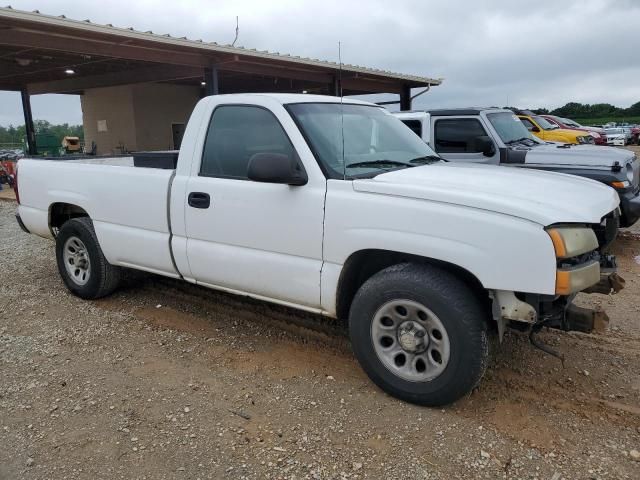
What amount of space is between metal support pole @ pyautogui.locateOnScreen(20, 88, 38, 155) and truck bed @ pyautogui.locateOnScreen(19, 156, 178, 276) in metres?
15.8

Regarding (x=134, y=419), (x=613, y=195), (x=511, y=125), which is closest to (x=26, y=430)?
(x=134, y=419)

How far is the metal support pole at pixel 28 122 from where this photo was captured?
1912cm

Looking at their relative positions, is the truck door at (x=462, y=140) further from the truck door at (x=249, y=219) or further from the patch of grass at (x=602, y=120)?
the patch of grass at (x=602, y=120)

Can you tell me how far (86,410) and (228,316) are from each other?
1.64m

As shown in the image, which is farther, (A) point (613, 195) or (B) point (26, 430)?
(A) point (613, 195)

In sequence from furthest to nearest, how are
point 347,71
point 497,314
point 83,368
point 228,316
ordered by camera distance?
1. point 347,71
2. point 228,316
3. point 83,368
4. point 497,314

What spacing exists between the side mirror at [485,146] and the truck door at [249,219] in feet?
14.6

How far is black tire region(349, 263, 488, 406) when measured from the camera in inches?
116

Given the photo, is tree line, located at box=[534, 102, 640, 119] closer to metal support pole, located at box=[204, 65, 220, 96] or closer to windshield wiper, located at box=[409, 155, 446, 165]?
metal support pole, located at box=[204, 65, 220, 96]

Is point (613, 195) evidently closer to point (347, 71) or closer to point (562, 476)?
point (562, 476)

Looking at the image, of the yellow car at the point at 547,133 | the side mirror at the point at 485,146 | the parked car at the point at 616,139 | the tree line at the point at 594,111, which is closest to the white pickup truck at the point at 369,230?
the side mirror at the point at 485,146

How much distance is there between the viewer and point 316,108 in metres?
3.88

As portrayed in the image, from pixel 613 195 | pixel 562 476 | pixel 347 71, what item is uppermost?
pixel 347 71

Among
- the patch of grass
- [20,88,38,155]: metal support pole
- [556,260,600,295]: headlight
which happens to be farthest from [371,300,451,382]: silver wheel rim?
the patch of grass
